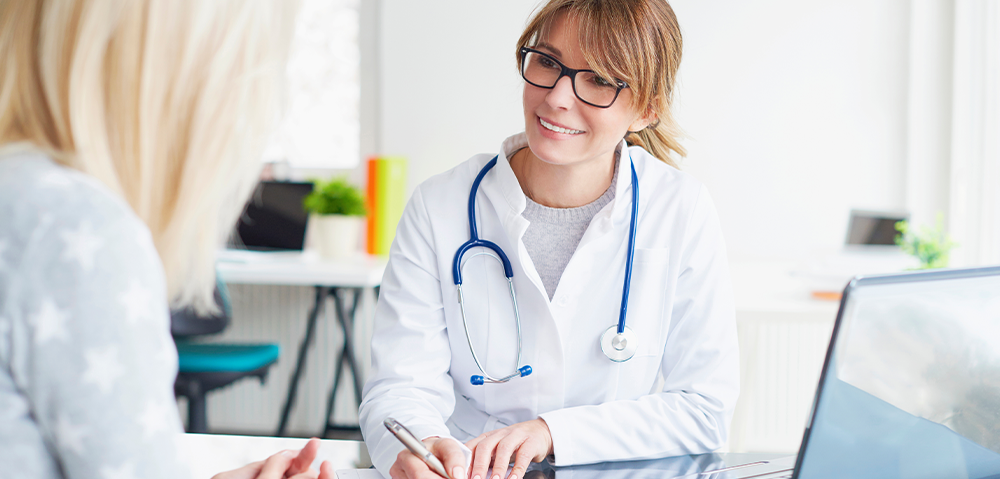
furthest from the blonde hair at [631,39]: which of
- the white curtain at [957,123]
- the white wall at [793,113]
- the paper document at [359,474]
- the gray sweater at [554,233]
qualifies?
the white curtain at [957,123]

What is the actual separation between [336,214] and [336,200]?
0.05 metres

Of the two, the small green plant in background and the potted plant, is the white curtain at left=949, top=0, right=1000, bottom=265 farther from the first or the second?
the potted plant

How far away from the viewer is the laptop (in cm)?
59

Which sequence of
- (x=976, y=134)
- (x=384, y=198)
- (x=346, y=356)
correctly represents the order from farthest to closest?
(x=346, y=356) < (x=384, y=198) < (x=976, y=134)

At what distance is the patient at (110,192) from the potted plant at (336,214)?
2.02m

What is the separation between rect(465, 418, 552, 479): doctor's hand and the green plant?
1.82m

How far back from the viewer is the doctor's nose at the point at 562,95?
1.11 metres

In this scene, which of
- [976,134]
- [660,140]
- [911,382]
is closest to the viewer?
[911,382]

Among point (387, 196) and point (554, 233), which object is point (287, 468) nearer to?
point (554, 233)

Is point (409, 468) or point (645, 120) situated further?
point (645, 120)

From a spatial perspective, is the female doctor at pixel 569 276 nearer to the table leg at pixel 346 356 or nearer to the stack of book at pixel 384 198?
the stack of book at pixel 384 198

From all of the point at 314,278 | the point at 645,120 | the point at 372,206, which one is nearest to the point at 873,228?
the point at 645,120

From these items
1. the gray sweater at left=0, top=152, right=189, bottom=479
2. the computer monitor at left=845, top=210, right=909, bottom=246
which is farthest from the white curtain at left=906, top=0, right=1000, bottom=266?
the gray sweater at left=0, top=152, right=189, bottom=479

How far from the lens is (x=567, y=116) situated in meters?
1.12
